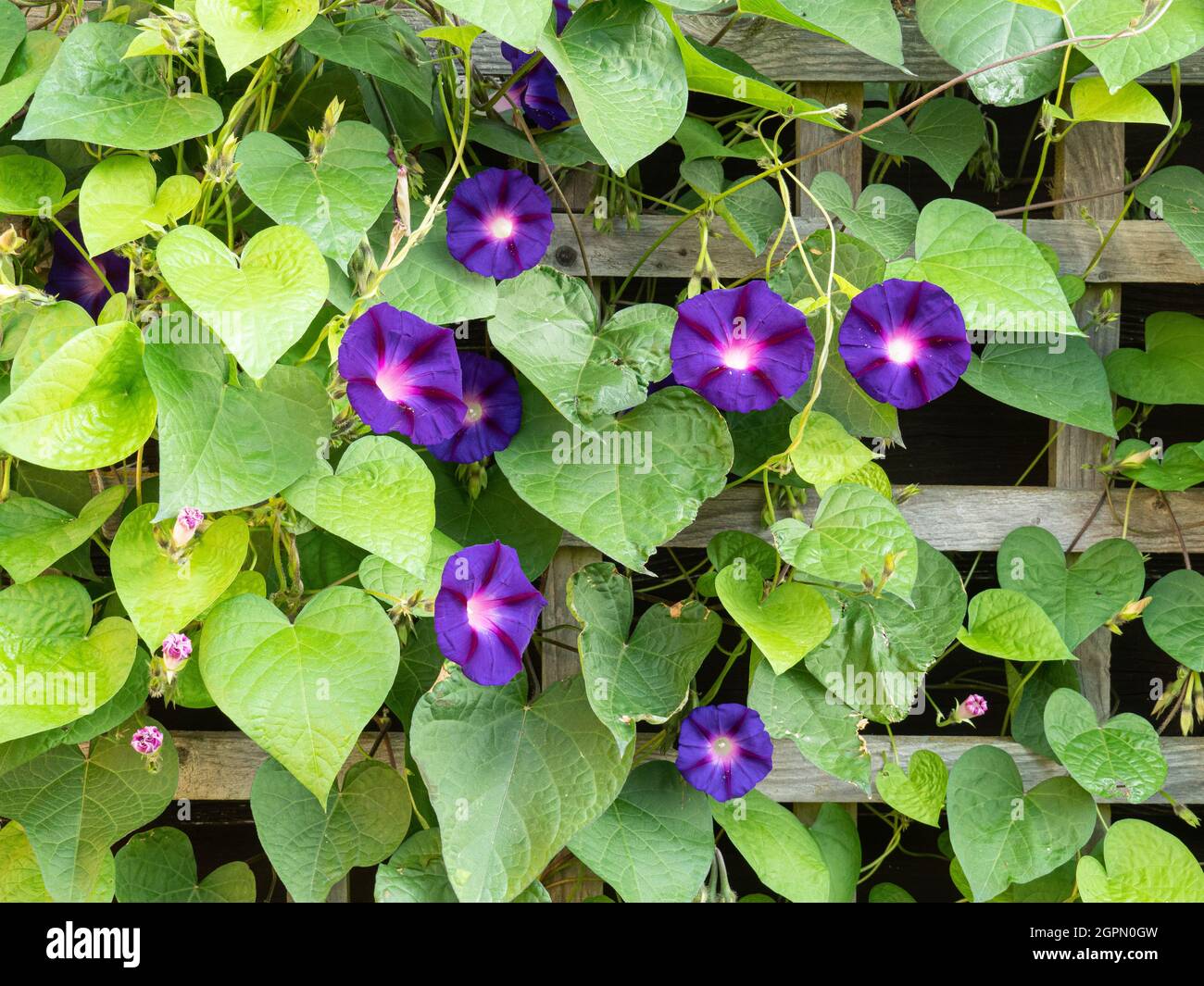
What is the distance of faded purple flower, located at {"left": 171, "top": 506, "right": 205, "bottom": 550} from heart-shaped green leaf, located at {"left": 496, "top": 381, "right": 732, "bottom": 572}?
0.30 m

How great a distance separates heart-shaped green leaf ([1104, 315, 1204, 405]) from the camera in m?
1.32

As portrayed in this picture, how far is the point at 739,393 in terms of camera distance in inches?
41.6

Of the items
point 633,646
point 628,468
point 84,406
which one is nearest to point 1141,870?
point 633,646

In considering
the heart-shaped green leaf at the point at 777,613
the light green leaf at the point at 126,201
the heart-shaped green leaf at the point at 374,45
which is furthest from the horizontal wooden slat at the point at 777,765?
the heart-shaped green leaf at the point at 374,45

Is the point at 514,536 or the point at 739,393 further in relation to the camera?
the point at 514,536

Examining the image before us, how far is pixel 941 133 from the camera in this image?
1336 millimetres

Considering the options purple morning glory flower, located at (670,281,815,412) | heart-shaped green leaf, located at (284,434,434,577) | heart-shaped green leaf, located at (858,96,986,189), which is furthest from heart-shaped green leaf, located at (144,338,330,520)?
heart-shaped green leaf, located at (858,96,986,189)

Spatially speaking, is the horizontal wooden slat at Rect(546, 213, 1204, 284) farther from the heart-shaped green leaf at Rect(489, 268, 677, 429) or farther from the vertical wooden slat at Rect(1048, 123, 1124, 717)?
the heart-shaped green leaf at Rect(489, 268, 677, 429)

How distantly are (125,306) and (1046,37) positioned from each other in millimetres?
958

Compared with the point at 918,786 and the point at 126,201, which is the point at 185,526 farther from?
the point at 918,786

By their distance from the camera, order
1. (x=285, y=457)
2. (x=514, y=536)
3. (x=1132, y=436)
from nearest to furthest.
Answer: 1. (x=285, y=457)
2. (x=514, y=536)
3. (x=1132, y=436)

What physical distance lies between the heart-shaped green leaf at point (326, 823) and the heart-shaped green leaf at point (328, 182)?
54 centimetres
